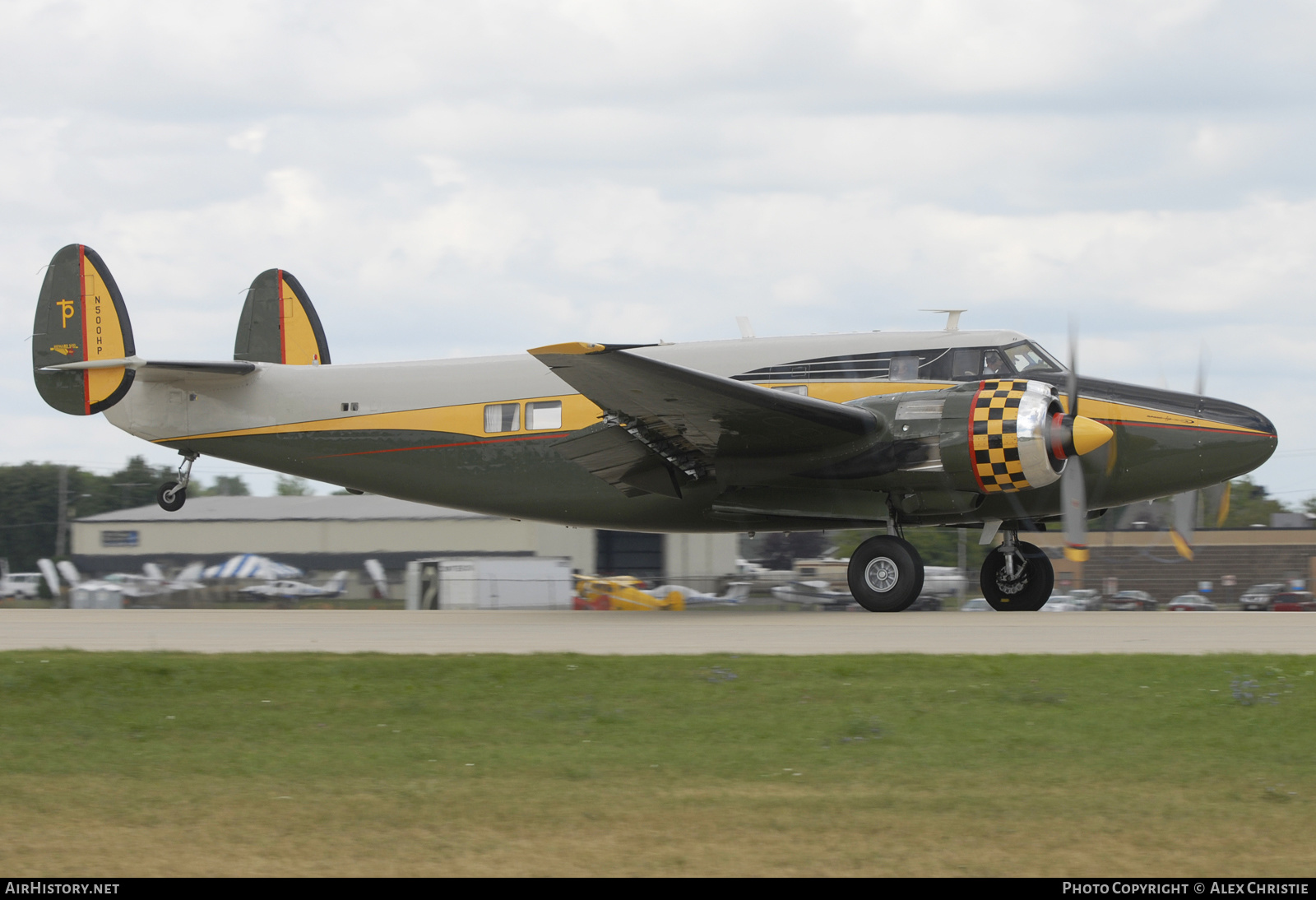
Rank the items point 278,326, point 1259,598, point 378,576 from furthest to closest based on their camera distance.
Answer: point 378,576, point 1259,598, point 278,326

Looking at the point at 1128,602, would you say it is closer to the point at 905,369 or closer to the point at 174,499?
the point at 905,369

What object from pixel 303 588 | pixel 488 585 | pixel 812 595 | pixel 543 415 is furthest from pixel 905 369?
pixel 303 588

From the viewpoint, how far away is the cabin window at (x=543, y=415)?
64.2ft

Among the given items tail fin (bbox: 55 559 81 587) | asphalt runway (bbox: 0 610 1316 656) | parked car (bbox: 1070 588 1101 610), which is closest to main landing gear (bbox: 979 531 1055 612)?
asphalt runway (bbox: 0 610 1316 656)

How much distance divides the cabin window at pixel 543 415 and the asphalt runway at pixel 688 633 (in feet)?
9.39

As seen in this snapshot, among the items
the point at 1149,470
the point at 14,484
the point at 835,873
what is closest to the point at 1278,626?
the point at 1149,470

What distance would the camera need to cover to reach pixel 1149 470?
55.7 feet

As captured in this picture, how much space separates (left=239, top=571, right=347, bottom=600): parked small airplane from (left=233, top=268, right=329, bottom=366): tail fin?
25.1 metres

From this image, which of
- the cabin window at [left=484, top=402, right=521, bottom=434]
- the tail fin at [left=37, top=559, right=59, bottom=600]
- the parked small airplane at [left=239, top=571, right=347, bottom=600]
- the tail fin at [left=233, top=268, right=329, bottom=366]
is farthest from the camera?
the parked small airplane at [left=239, top=571, right=347, bottom=600]

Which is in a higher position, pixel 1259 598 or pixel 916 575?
pixel 916 575

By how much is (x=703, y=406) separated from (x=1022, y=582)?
18.9ft

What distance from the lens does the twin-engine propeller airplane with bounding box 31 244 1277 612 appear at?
53.8 ft

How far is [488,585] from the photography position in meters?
33.5

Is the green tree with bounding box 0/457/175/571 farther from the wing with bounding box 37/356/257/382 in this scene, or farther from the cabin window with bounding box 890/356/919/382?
the cabin window with bounding box 890/356/919/382
